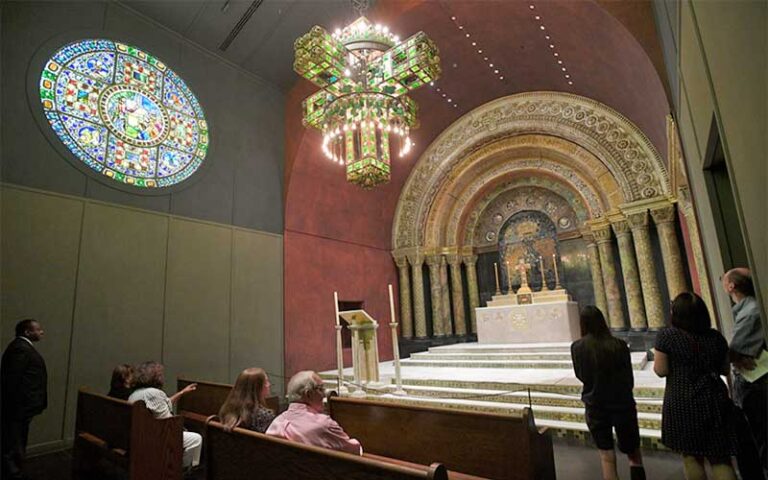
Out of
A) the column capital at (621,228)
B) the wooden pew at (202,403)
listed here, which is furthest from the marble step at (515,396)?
the column capital at (621,228)

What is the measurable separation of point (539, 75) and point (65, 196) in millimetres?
8007

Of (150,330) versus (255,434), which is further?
(150,330)

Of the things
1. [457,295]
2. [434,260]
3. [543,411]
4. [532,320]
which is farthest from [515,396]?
[434,260]

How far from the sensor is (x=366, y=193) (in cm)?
915

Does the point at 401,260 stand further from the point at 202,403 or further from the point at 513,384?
the point at 202,403

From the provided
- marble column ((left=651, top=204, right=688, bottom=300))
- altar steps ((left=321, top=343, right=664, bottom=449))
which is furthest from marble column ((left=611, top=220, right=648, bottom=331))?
altar steps ((left=321, top=343, right=664, bottom=449))

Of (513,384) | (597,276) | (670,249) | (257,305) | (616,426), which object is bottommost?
(513,384)

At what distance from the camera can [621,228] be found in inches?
287

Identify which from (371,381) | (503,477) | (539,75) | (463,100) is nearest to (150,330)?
(371,381)

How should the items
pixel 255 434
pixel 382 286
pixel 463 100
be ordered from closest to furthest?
pixel 255 434 < pixel 463 100 < pixel 382 286

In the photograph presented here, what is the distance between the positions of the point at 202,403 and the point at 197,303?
2.12 metres

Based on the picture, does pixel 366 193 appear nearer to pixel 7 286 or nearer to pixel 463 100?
pixel 463 100

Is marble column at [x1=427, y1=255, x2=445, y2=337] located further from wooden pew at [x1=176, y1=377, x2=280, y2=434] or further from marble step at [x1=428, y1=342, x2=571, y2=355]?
wooden pew at [x1=176, y1=377, x2=280, y2=434]

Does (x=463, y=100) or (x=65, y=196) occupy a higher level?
(x=463, y=100)
